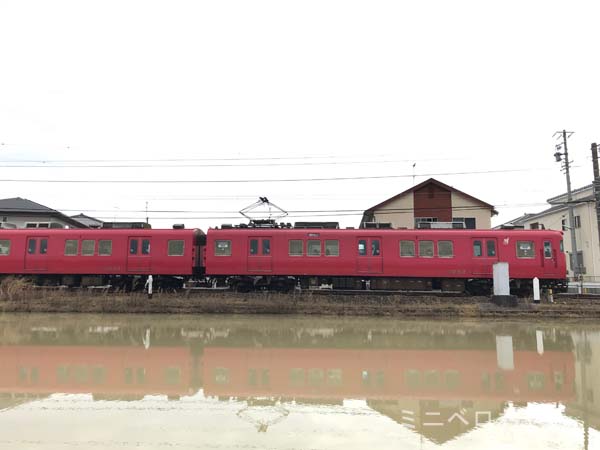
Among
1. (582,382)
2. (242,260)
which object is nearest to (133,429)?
(582,382)

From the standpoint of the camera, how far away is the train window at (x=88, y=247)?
19.6 meters

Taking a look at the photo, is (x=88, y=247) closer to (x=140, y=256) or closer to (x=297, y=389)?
(x=140, y=256)

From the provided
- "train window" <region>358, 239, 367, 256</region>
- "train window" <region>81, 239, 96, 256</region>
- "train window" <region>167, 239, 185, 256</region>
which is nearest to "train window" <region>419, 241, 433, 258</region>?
"train window" <region>358, 239, 367, 256</region>

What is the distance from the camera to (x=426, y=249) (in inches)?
738

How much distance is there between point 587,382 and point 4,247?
72.9 feet

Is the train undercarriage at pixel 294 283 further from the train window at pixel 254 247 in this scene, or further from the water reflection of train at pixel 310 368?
the water reflection of train at pixel 310 368

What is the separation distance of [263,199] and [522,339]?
14385mm

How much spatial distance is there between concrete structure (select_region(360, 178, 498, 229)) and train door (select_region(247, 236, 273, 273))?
12690 millimetres

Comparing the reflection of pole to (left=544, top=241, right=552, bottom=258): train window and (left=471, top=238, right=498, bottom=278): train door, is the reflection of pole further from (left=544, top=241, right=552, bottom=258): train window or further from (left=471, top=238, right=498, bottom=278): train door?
(left=544, top=241, right=552, bottom=258): train window

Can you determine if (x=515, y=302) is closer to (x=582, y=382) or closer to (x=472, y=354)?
(x=472, y=354)

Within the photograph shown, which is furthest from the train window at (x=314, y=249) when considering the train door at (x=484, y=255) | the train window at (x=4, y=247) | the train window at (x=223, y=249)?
the train window at (x=4, y=247)

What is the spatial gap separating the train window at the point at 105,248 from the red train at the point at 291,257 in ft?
0.15

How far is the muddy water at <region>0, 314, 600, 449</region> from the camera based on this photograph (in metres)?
4.77

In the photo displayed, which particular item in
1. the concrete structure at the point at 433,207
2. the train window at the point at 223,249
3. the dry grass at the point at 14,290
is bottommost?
the dry grass at the point at 14,290
